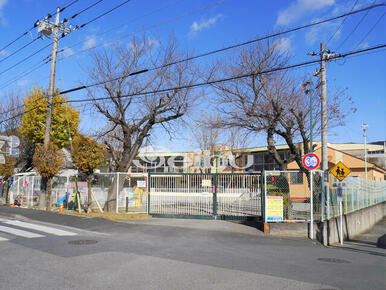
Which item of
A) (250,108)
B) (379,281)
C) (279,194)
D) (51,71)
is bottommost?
(379,281)

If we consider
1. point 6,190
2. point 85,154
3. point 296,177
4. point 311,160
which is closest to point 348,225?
point 296,177

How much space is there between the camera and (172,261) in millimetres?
7863

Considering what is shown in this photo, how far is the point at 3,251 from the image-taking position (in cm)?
847

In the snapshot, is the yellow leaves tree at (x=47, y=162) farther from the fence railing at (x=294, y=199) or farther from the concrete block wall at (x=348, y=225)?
the concrete block wall at (x=348, y=225)

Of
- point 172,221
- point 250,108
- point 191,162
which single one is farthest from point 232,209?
point 191,162

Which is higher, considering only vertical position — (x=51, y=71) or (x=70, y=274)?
(x=51, y=71)

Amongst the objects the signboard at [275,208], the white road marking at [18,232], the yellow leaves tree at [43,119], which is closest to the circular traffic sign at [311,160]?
the signboard at [275,208]

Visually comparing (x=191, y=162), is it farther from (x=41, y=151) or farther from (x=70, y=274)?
(x=70, y=274)

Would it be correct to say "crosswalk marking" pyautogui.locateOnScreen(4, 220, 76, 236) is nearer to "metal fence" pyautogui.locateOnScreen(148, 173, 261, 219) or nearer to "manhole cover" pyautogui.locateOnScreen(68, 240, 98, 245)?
"manhole cover" pyautogui.locateOnScreen(68, 240, 98, 245)

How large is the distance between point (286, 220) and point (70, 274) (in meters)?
8.54

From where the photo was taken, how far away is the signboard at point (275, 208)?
12805mm

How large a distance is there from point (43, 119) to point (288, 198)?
22341mm

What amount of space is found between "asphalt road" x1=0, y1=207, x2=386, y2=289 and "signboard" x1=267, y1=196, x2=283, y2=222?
76cm

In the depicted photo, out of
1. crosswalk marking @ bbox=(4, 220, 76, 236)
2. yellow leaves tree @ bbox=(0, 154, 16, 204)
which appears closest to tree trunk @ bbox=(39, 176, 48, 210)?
crosswalk marking @ bbox=(4, 220, 76, 236)
